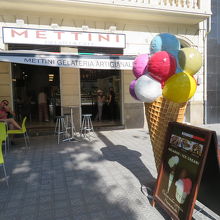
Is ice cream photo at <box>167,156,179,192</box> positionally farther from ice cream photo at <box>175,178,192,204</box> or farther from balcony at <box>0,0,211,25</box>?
balcony at <box>0,0,211,25</box>

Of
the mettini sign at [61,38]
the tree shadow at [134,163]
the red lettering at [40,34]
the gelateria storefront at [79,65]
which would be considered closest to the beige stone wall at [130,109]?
the gelateria storefront at [79,65]

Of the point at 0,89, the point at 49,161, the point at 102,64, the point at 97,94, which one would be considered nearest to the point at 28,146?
the point at 49,161

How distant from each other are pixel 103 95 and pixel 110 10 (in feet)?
13.7

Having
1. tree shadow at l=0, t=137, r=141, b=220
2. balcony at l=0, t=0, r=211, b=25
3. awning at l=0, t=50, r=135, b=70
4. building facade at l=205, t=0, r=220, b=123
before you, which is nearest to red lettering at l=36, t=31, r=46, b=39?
balcony at l=0, t=0, r=211, b=25

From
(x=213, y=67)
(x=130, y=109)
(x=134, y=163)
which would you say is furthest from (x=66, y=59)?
(x=213, y=67)

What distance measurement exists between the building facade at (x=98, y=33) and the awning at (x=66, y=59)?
8 cm

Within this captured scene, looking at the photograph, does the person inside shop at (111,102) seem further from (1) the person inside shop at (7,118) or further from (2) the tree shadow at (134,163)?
(1) the person inside shop at (7,118)

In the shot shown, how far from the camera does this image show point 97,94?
1055 cm

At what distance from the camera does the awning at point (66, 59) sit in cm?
516

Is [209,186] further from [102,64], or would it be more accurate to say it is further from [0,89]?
[0,89]

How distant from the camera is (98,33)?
26.7ft

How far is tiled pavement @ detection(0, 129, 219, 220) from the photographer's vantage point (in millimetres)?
2896

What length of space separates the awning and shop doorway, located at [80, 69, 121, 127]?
3.35 metres

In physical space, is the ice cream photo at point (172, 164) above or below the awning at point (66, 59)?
below
